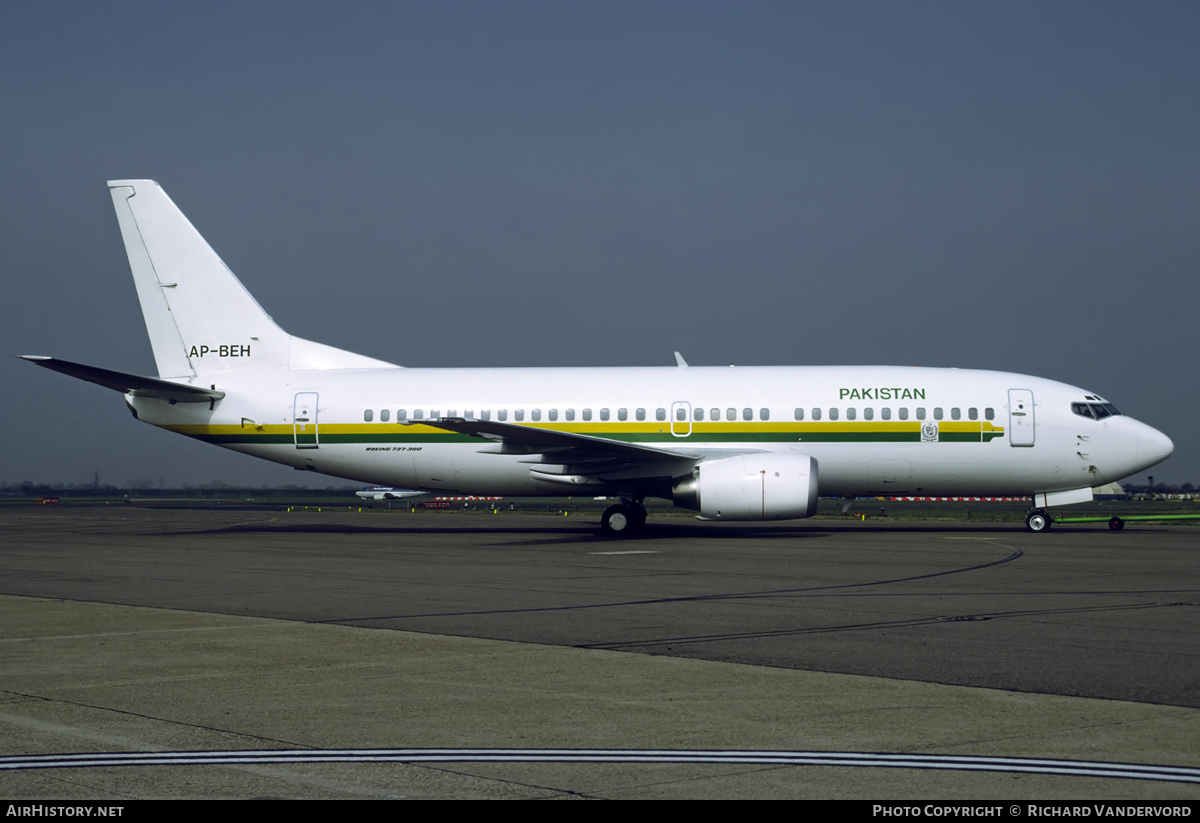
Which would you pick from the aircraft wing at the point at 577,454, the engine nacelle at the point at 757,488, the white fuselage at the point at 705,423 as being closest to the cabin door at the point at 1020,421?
the white fuselage at the point at 705,423

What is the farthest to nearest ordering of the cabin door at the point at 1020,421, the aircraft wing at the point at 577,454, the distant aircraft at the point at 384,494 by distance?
the distant aircraft at the point at 384,494 → the cabin door at the point at 1020,421 → the aircraft wing at the point at 577,454

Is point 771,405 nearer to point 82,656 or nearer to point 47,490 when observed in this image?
point 82,656

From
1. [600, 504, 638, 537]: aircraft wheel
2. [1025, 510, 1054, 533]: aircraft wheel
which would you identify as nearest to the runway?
[600, 504, 638, 537]: aircraft wheel

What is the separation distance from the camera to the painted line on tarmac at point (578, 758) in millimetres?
5961

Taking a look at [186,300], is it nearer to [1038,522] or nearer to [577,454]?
[577,454]

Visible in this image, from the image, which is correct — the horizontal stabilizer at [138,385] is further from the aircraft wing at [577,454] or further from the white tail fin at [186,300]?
the aircraft wing at [577,454]

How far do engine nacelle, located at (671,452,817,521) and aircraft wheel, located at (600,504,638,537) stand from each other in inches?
109

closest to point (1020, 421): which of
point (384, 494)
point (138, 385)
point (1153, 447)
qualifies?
point (1153, 447)

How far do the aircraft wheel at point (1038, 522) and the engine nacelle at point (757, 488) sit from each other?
6387mm

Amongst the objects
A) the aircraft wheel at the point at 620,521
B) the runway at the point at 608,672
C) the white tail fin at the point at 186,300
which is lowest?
the runway at the point at 608,672

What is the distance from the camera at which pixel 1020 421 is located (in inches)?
1112

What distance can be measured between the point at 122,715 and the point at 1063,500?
25.9 metres
